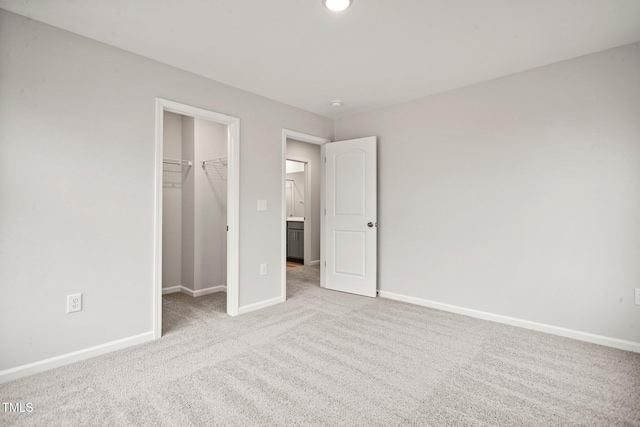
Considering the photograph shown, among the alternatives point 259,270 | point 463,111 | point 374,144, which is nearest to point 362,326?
point 259,270

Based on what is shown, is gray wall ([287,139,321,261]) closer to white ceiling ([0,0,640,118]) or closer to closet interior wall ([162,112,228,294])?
closet interior wall ([162,112,228,294])

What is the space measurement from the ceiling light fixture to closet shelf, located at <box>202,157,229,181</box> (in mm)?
2550

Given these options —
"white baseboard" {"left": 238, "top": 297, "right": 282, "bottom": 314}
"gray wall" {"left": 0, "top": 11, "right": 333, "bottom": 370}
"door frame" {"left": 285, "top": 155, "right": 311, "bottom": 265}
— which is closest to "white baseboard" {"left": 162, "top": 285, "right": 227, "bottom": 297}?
"white baseboard" {"left": 238, "top": 297, "right": 282, "bottom": 314}

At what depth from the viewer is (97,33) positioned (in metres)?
2.31

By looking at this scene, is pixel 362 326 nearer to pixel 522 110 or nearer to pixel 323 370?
pixel 323 370

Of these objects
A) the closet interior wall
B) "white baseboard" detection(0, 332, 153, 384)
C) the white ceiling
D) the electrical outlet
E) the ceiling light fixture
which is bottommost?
"white baseboard" detection(0, 332, 153, 384)

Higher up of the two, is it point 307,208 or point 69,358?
point 307,208

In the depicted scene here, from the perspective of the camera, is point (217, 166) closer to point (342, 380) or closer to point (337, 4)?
point (337, 4)

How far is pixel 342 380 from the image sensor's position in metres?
2.05

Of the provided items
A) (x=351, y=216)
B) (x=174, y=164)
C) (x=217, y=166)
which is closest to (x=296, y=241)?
(x=351, y=216)

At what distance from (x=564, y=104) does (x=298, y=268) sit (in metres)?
4.49

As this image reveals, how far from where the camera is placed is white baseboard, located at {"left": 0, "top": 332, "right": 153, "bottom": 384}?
2.05 metres

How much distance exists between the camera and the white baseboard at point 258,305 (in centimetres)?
336

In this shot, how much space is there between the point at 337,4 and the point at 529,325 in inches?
122
